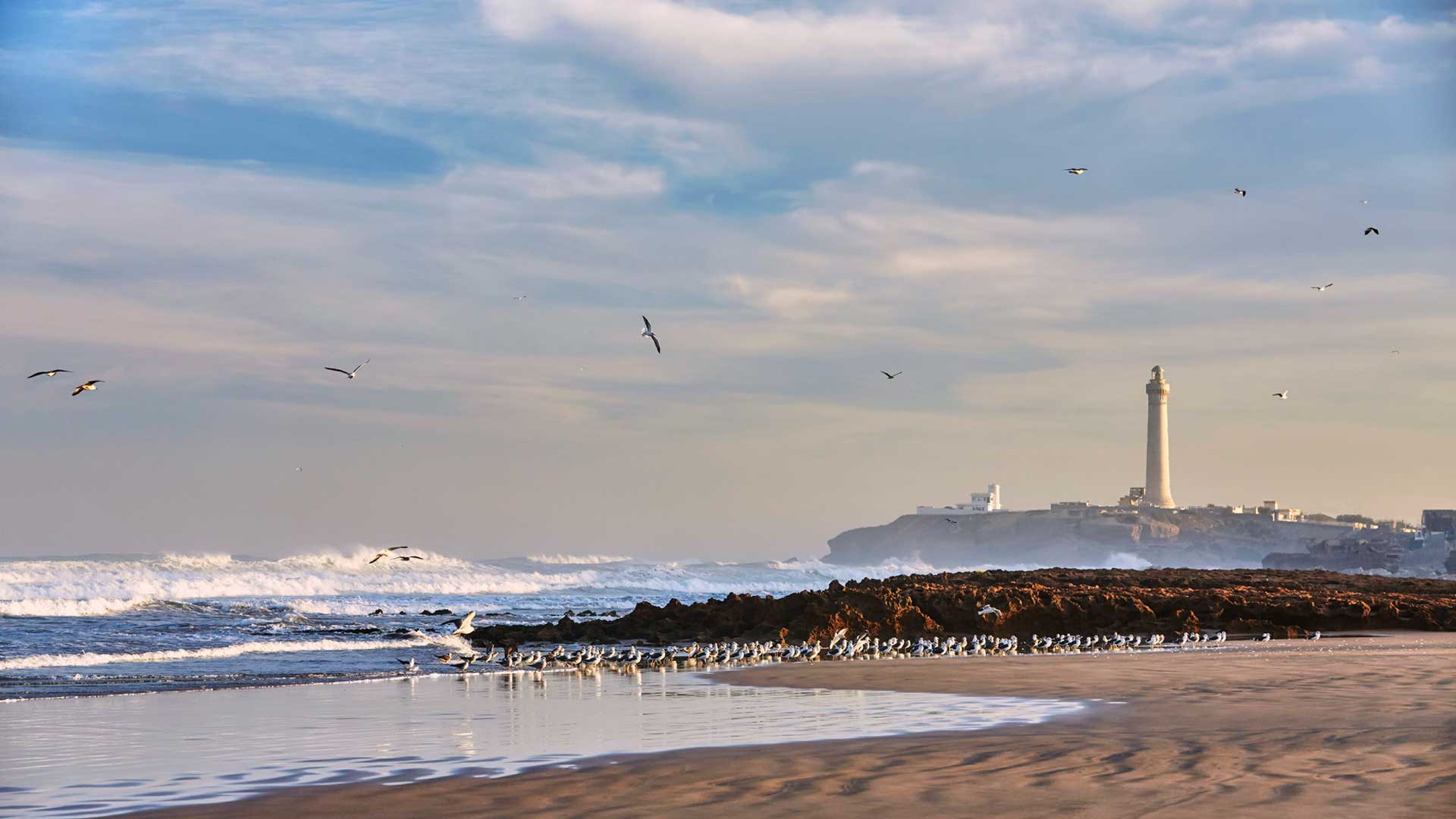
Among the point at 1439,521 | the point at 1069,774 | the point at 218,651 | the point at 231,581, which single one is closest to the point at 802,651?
the point at 218,651

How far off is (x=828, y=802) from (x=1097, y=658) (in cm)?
1268

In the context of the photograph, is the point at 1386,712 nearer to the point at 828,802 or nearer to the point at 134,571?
the point at 828,802

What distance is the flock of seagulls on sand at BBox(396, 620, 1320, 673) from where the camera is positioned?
19.9 m

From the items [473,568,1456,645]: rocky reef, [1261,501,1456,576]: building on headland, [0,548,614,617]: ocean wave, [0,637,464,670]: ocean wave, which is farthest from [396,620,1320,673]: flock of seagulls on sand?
[1261,501,1456,576]: building on headland

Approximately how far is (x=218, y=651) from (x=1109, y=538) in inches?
4820

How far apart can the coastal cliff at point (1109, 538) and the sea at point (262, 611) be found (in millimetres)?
62938

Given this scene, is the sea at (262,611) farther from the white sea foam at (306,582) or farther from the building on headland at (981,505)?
the building on headland at (981,505)

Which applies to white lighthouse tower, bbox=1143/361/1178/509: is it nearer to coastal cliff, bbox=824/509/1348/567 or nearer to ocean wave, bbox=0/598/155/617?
coastal cliff, bbox=824/509/1348/567

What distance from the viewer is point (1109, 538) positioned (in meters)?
135

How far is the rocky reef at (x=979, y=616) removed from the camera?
82.1 ft

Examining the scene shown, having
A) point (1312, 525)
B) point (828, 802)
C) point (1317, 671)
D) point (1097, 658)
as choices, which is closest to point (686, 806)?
point (828, 802)

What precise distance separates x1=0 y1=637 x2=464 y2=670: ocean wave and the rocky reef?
6.53 feet

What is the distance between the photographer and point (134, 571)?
177ft

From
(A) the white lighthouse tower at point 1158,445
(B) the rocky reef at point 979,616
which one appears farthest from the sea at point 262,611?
(A) the white lighthouse tower at point 1158,445
